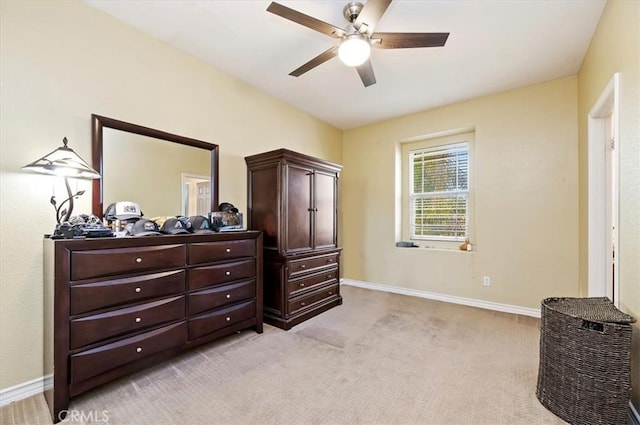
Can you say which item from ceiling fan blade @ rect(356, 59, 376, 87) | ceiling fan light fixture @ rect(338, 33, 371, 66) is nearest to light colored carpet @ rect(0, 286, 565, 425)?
ceiling fan light fixture @ rect(338, 33, 371, 66)

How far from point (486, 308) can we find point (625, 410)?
84.6 inches

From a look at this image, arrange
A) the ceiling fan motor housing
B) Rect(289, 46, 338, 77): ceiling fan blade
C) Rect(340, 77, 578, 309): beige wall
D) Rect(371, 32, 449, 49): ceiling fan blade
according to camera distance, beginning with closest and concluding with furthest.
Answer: Rect(371, 32, 449, 49): ceiling fan blade
the ceiling fan motor housing
Rect(289, 46, 338, 77): ceiling fan blade
Rect(340, 77, 578, 309): beige wall

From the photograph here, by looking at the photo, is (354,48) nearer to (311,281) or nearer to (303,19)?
(303,19)

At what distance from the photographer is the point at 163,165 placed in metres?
2.57

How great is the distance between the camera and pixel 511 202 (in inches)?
136

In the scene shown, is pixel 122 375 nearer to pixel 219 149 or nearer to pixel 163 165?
pixel 163 165

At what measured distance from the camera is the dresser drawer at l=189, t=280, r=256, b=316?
7.35ft

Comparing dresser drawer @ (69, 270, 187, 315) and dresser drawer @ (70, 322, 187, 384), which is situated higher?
dresser drawer @ (69, 270, 187, 315)

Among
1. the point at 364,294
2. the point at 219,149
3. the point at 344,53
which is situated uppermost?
the point at 344,53

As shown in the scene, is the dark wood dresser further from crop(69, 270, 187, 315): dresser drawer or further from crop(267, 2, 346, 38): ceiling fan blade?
crop(267, 2, 346, 38): ceiling fan blade

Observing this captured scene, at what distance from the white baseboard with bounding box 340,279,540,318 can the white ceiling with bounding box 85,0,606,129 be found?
2641 mm

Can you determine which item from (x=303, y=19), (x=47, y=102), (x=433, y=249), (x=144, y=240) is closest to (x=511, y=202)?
(x=433, y=249)

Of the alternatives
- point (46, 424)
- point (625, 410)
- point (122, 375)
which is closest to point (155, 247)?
point (122, 375)

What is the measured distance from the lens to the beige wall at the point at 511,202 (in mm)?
3150
